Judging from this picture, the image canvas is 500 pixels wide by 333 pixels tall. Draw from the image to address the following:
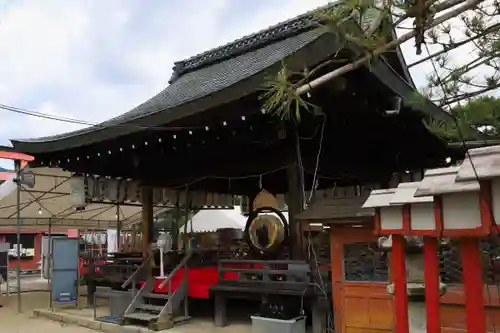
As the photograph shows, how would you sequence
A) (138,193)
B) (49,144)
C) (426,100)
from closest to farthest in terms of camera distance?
(426,100) < (49,144) < (138,193)

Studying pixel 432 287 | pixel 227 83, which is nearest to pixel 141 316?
pixel 227 83

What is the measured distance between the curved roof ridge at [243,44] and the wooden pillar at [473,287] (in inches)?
322

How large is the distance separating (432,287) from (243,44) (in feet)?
34.6

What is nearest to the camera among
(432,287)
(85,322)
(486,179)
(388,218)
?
(486,179)

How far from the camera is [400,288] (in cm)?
404

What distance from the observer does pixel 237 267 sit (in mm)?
8695

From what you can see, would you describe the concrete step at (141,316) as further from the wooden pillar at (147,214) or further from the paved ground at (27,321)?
the wooden pillar at (147,214)

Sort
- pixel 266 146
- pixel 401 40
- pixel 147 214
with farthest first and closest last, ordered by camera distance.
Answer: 1. pixel 147 214
2. pixel 266 146
3. pixel 401 40

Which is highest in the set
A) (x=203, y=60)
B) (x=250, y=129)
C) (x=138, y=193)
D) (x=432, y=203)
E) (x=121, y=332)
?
(x=203, y=60)

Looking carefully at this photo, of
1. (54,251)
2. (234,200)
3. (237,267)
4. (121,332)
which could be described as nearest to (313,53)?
(237,267)

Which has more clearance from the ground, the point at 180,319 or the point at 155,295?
the point at 155,295

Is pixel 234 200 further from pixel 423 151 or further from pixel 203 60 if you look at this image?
pixel 423 151

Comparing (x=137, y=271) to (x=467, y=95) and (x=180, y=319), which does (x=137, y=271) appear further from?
(x=467, y=95)

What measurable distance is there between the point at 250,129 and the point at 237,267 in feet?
8.50
